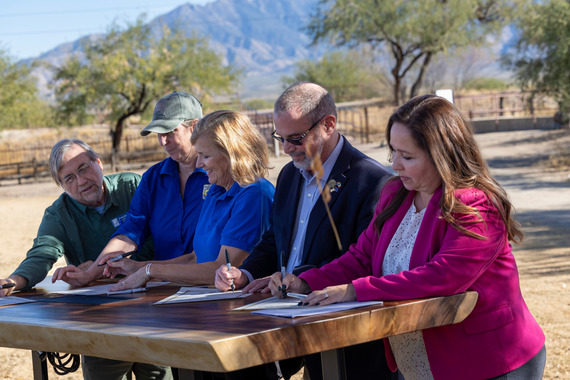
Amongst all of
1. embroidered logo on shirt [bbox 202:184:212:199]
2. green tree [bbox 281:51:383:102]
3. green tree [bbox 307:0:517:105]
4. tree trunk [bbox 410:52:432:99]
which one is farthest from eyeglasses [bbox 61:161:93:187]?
green tree [bbox 281:51:383:102]

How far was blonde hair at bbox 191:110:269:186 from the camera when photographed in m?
3.52

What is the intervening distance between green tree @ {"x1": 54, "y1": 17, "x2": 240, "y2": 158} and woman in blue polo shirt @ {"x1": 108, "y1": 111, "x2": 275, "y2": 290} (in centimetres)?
2591

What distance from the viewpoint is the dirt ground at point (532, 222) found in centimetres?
563

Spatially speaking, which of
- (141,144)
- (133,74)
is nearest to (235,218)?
(133,74)

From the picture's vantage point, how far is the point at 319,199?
3.26 metres

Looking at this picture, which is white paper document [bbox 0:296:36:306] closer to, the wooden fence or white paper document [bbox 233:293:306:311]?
white paper document [bbox 233:293:306:311]

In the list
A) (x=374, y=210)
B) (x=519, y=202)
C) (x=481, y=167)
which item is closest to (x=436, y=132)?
(x=481, y=167)

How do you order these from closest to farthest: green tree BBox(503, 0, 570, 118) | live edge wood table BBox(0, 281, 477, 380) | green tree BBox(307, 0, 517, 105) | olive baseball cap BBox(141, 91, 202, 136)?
live edge wood table BBox(0, 281, 477, 380), olive baseball cap BBox(141, 91, 202, 136), green tree BBox(503, 0, 570, 118), green tree BBox(307, 0, 517, 105)

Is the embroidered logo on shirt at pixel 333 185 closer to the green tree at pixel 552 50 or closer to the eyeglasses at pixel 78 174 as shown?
the eyeglasses at pixel 78 174

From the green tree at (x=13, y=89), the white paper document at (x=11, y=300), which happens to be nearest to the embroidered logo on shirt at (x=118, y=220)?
the white paper document at (x=11, y=300)

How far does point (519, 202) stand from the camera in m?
14.0

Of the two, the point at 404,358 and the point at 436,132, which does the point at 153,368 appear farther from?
the point at 436,132

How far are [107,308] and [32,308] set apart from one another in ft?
1.30

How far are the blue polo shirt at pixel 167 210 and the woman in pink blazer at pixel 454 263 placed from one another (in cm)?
176
